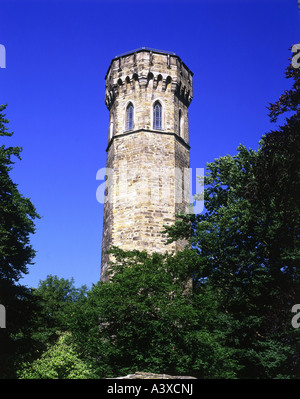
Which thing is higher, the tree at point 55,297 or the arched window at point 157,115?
the arched window at point 157,115

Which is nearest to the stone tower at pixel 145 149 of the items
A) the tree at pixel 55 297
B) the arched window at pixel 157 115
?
the arched window at pixel 157 115

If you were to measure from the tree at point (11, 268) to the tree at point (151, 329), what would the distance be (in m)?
4.58

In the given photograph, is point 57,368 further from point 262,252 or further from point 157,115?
point 157,115

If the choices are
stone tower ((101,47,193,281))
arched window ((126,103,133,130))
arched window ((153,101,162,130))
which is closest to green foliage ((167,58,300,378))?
stone tower ((101,47,193,281))

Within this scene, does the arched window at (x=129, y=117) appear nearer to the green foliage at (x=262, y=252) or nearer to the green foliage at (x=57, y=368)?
the green foliage at (x=262, y=252)

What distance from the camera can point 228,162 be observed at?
79.2 ft

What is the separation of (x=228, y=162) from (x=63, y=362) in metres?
13.8

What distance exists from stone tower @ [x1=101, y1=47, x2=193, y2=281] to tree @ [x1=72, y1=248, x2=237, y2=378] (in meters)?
6.58

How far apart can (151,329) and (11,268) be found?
10.7 metres

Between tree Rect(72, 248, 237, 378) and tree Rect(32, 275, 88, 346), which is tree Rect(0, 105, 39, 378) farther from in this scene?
tree Rect(32, 275, 88, 346)

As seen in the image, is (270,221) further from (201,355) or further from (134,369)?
(134,369)

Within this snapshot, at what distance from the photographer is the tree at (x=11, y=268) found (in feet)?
69.4

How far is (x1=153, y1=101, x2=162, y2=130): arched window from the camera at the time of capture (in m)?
28.2

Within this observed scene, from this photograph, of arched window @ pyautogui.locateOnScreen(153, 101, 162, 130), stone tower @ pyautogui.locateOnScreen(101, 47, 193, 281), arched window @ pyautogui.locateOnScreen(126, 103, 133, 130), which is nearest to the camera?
stone tower @ pyautogui.locateOnScreen(101, 47, 193, 281)
